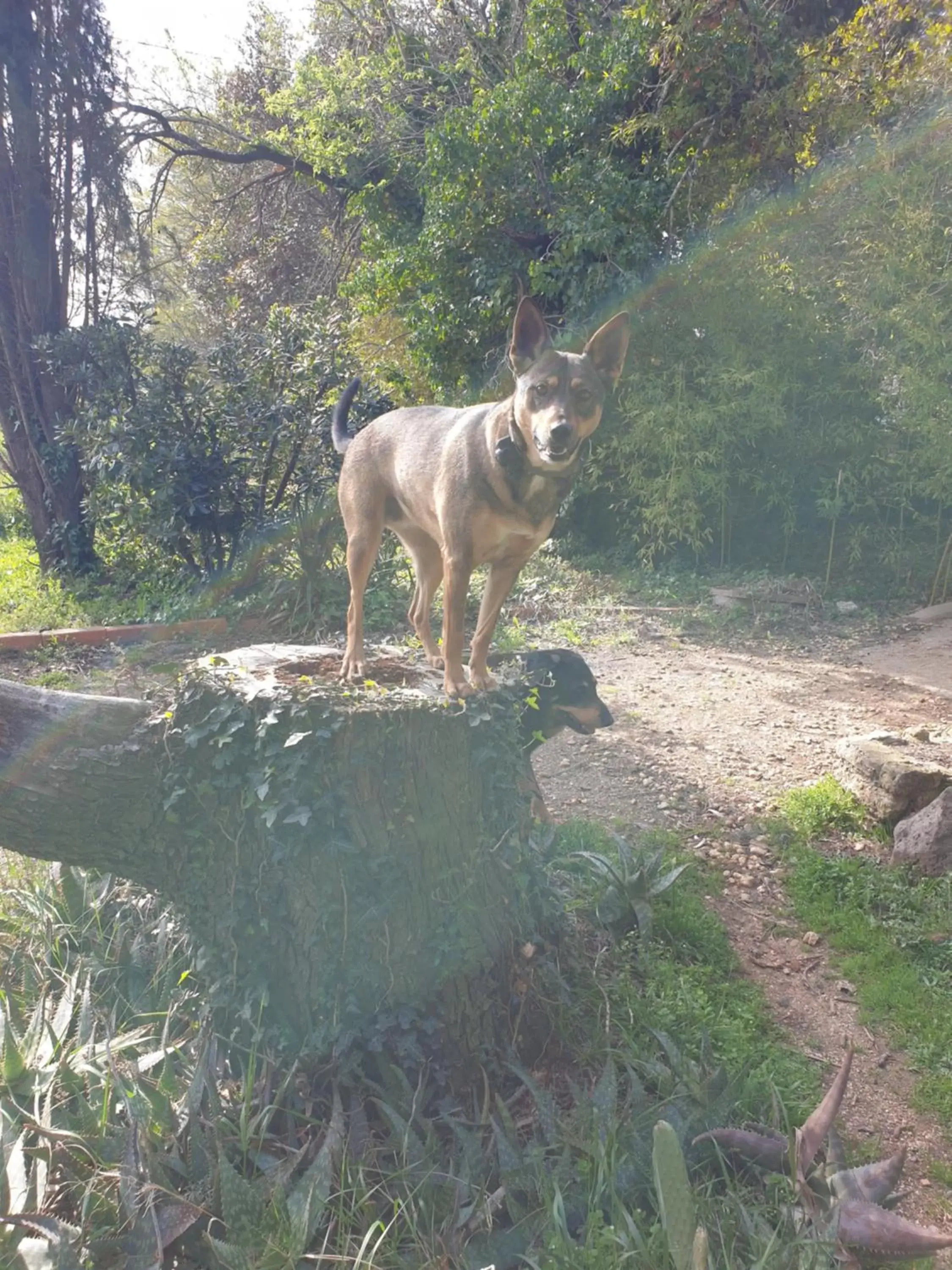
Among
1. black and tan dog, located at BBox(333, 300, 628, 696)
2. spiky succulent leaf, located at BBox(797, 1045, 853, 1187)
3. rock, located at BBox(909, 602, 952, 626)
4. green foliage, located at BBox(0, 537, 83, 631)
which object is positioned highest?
black and tan dog, located at BBox(333, 300, 628, 696)

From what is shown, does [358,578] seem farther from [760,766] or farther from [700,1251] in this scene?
[760,766]

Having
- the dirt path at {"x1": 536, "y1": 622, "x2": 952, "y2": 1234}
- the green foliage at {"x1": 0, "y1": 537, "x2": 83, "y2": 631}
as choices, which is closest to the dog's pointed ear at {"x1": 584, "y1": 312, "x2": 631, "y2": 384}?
the dirt path at {"x1": 536, "y1": 622, "x2": 952, "y2": 1234}

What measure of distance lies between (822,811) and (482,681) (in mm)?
2645

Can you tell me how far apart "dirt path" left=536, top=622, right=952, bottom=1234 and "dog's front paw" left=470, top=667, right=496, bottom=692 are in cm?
173

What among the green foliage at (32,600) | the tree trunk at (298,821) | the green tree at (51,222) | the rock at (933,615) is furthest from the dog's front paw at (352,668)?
the green tree at (51,222)

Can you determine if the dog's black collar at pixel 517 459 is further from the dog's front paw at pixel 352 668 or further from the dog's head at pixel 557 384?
the dog's front paw at pixel 352 668

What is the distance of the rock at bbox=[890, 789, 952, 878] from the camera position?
13.2ft

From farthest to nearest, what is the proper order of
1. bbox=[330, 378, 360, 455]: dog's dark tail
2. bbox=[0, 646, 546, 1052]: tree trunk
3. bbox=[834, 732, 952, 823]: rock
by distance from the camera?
bbox=[834, 732, 952, 823]: rock
bbox=[330, 378, 360, 455]: dog's dark tail
bbox=[0, 646, 546, 1052]: tree trunk

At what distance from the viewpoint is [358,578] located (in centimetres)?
337

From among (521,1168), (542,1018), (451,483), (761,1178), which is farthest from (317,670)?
(761,1178)

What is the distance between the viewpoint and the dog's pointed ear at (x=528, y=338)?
2.66 m

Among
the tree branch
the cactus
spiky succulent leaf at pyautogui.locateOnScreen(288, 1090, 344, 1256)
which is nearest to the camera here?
the cactus

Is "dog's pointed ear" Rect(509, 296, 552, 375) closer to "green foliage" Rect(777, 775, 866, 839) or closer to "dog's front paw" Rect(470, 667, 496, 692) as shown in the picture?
"dog's front paw" Rect(470, 667, 496, 692)

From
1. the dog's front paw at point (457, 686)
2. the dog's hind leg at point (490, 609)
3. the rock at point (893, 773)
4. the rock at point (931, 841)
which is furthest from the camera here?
the rock at point (893, 773)
